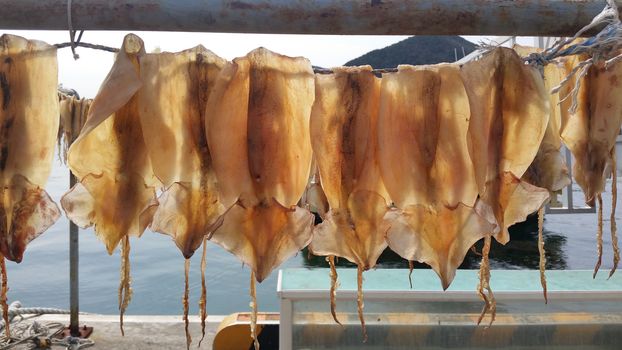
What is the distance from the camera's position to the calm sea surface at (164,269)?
1080cm

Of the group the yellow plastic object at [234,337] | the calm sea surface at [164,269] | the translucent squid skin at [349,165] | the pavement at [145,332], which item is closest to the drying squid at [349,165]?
the translucent squid skin at [349,165]

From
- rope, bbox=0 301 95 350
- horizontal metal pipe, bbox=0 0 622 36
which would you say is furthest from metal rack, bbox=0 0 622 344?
rope, bbox=0 301 95 350

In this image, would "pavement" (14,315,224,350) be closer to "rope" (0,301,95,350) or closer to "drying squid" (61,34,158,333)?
"rope" (0,301,95,350)

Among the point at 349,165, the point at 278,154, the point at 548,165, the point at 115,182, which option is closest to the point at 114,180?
the point at 115,182

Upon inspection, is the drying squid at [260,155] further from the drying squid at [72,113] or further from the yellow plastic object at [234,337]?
the yellow plastic object at [234,337]

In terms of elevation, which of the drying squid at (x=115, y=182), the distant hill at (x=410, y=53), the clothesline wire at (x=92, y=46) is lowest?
the drying squid at (x=115, y=182)

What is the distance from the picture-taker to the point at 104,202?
4.94 ft

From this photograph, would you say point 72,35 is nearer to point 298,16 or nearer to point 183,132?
point 183,132

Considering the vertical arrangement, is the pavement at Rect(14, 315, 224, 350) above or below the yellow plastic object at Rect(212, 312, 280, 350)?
below

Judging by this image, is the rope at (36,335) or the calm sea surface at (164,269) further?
the calm sea surface at (164,269)

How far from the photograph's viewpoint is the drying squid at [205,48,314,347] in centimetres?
142

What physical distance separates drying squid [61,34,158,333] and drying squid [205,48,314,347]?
0.25 m

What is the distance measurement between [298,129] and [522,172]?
0.71 m

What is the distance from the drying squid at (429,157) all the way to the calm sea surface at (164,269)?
7692 millimetres
